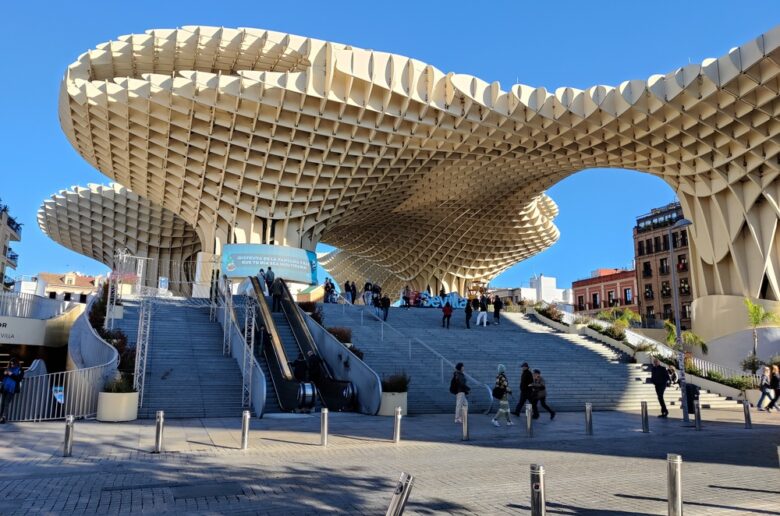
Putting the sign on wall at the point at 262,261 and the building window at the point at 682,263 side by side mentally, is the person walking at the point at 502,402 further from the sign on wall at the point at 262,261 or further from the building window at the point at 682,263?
the building window at the point at 682,263

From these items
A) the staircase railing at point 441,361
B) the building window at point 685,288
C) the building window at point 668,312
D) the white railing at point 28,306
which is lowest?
the staircase railing at point 441,361

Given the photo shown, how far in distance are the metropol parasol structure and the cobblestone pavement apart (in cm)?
2066

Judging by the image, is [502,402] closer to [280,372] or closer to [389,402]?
[389,402]

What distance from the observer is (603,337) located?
2452 cm

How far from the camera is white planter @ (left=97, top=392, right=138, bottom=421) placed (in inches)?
500

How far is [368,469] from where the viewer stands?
7.97 meters

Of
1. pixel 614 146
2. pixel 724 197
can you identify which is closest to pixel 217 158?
pixel 614 146

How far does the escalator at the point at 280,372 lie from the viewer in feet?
47.9

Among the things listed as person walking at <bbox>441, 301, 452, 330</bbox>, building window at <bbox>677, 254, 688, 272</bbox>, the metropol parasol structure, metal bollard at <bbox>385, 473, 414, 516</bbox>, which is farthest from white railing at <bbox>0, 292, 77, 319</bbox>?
building window at <bbox>677, 254, 688, 272</bbox>

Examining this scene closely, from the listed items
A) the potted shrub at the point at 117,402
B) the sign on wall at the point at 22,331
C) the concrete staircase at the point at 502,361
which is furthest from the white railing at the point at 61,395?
the sign on wall at the point at 22,331

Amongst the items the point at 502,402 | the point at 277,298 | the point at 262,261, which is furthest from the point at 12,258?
the point at 502,402

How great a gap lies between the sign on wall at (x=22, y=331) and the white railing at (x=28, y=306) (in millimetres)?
280

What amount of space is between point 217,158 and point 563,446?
1228 inches

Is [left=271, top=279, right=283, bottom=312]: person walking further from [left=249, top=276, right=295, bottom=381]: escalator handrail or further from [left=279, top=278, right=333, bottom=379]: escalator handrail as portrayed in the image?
[left=249, top=276, right=295, bottom=381]: escalator handrail
